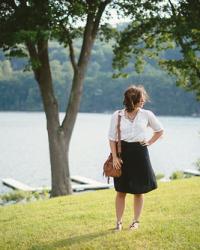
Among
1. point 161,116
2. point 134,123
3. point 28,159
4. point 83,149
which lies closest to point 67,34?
point 134,123

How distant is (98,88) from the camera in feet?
460

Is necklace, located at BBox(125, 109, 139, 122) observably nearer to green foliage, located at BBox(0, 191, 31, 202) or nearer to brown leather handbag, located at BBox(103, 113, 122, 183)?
brown leather handbag, located at BBox(103, 113, 122, 183)

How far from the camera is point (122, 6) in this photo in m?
18.4

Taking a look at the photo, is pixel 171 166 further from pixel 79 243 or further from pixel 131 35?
pixel 79 243

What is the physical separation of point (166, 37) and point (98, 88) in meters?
120

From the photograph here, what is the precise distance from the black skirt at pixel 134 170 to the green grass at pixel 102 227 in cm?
67

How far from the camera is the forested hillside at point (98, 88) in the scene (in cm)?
12612

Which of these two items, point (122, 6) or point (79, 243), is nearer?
point (79, 243)

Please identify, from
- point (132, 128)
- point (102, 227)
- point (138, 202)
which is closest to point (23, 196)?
point (102, 227)

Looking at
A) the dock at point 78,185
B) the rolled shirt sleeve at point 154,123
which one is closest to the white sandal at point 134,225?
the rolled shirt sleeve at point 154,123

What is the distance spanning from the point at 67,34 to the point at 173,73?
6261 mm

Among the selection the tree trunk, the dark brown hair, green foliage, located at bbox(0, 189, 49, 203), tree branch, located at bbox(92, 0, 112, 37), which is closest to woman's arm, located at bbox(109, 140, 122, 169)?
the dark brown hair

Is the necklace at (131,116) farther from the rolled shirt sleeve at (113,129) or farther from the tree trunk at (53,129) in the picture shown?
the tree trunk at (53,129)

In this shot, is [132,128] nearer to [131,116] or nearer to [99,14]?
[131,116]
